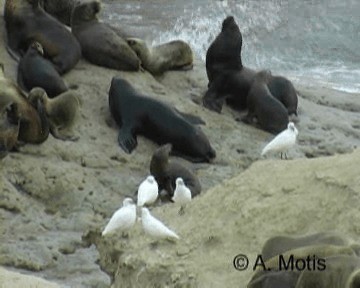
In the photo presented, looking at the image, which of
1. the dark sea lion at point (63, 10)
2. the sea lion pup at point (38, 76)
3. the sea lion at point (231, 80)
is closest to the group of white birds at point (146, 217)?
the sea lion pup at point (38, 76)

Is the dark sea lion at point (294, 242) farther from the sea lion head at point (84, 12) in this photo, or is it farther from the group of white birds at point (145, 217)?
the sea lion head at point (84, 12)

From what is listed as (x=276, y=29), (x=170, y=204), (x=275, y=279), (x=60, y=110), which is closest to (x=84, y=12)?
(x=60, y=110)

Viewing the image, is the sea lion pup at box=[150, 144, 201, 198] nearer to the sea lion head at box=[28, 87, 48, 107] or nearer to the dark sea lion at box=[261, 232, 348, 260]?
the sea lion head at box=[28, 87, 48, 107]

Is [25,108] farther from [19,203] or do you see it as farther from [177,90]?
[177,90]

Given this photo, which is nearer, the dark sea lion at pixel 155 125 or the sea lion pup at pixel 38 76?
the dark sea lion at pixel 155 125

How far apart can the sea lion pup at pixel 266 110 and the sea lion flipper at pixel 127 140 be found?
1540 mm

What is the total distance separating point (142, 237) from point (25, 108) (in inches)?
118

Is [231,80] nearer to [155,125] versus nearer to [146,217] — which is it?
[155,125]

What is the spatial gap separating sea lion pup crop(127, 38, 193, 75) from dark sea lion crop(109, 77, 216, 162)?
148 cm

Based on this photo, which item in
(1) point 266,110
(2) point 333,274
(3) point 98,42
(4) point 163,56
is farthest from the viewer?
(4) point 163,56

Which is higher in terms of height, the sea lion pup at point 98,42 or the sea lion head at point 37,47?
the sea lion head at point 37,47

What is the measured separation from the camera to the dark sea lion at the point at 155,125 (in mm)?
10250

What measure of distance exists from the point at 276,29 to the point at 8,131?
977 centimetres

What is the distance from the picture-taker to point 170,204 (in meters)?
7.86
